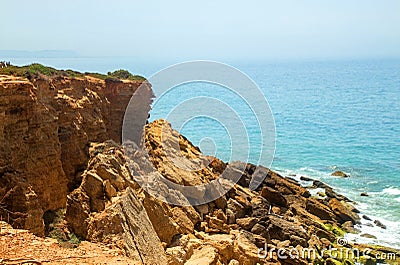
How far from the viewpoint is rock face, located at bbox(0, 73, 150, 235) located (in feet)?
44.2

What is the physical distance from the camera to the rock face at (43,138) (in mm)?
13477

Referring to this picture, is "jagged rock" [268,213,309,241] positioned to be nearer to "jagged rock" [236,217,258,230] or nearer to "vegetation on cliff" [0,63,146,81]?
"jagged rock" [236,217,258,230]

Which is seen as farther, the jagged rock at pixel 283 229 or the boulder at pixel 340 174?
the boulder at pixel 340 174

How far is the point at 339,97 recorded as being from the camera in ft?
309

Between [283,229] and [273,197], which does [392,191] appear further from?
[283,229]

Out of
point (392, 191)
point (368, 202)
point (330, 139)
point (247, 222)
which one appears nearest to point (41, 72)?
point (247, 222)

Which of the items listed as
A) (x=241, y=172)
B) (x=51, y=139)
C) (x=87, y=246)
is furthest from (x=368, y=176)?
(x=87, y=246)

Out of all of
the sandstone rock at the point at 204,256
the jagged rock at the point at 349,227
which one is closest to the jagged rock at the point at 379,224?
the jagged rock at the point at 349,227

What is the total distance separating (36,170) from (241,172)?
14.1 meters

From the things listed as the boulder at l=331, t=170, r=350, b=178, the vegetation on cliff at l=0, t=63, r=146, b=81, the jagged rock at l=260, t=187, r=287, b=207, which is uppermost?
the vegetation on cliff at l=0, t=63, r=146, b=81

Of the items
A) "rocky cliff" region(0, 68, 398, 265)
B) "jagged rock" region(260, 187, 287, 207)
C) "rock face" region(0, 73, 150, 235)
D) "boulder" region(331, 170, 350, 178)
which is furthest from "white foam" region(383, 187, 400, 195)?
"rock face" region(0, 73, 150, 235)

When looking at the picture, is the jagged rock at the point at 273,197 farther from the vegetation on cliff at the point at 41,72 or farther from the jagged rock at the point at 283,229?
the vegetation on cliff at the point at 41,72

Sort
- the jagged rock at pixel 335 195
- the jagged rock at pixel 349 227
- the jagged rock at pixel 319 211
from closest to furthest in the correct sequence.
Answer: the jagged rock at pixel 349 227, the jagged rock at pixel 319 211, the jagged rock at pixel 335 195

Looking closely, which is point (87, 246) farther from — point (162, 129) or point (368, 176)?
point (368, 176)
